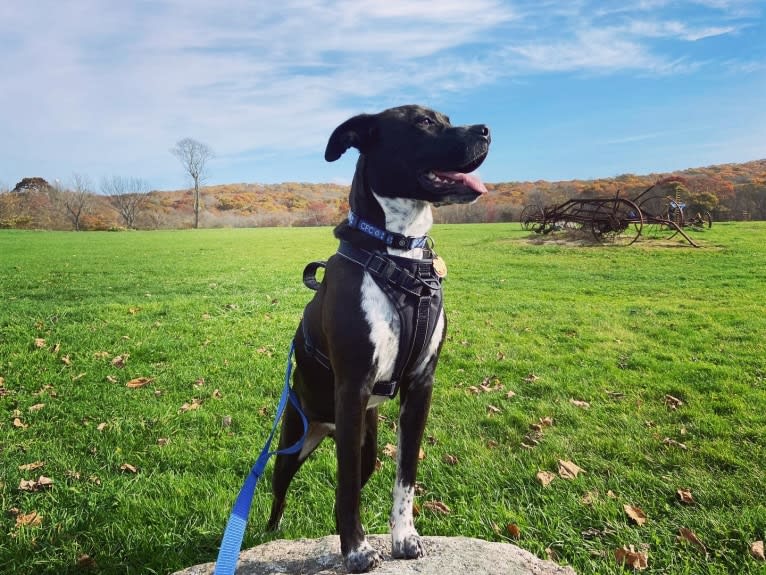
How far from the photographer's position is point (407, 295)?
2.38 m

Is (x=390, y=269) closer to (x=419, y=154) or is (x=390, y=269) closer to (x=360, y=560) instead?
(x=419, y=154)

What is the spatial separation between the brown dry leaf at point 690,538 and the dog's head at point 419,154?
2.67 metres

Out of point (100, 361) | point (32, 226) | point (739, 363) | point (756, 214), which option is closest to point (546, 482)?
point (739, 363)

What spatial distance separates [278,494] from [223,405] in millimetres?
2784

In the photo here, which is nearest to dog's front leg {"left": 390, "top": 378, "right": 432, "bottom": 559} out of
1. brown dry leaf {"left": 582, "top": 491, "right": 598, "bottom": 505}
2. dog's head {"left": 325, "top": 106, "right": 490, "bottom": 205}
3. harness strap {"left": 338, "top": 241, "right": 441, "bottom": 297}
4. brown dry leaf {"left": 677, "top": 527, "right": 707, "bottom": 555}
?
harness strap {"left": 338, "top": 241, "right": 441, "bottom": 297}

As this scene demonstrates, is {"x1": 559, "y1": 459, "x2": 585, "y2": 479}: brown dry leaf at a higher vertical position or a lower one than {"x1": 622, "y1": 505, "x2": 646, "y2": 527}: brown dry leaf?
higher

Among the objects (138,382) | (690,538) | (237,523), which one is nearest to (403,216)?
(237,523)

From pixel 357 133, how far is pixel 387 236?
0.51 m

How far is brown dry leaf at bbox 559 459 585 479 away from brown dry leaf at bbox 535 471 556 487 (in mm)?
86

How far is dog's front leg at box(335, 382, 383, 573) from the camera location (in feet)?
7.56

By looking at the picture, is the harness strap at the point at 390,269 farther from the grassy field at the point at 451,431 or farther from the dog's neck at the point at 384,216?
the grassy field at the point at 451,431

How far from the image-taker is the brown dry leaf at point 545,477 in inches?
161

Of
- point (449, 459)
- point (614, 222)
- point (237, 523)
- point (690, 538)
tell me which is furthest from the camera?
point (614, 222)

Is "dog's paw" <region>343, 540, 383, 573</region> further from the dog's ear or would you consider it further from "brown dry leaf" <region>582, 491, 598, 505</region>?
"brown dry leaf" <region>582, 491, 598, 505</region>
